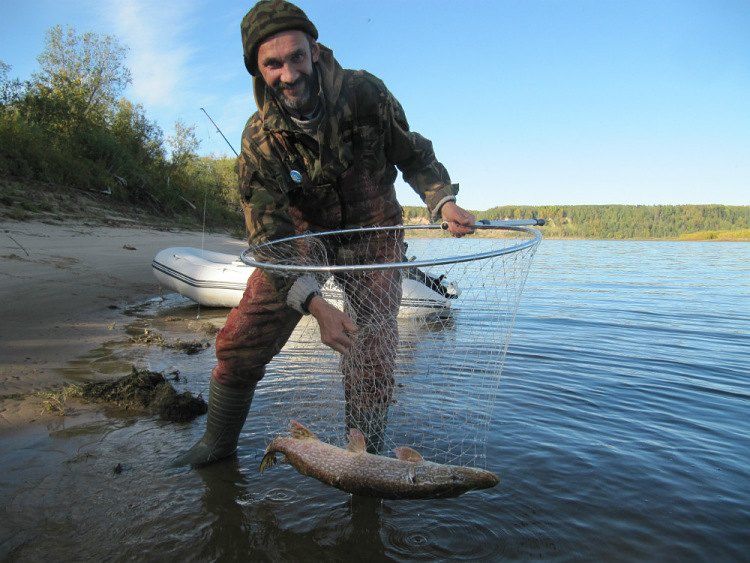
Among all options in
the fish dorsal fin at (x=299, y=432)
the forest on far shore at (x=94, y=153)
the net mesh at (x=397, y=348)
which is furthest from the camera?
the forest on far shore at (x=94, y=153)

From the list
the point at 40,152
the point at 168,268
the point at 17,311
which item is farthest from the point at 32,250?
the point at 40,152

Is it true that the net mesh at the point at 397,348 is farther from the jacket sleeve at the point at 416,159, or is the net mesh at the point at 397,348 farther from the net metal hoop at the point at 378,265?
the jacket sleeve at the point at 416,159

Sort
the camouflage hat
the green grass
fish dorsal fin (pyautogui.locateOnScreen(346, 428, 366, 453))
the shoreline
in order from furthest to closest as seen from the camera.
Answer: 1. the green grass
2. the shoreline
3. the camouflage hat
4. fish dorsal fin (pyautogui.locateOnScreen(346, 428, 366, 453))

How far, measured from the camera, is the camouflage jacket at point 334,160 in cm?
321

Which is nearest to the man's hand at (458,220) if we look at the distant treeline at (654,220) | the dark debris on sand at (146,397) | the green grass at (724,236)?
the dark debris on sand at (146,397)

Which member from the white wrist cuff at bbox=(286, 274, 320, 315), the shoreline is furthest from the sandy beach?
the white wrist cuff at bbox=(286, 274, 320, 315)

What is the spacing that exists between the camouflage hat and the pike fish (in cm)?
214

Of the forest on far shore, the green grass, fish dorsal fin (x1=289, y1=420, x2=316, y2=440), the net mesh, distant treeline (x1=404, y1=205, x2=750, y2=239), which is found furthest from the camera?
distant treeline (x1=404, y1=205, x2=750, y2=239)

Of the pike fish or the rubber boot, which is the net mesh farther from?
the pike fish

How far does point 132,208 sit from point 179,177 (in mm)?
7666

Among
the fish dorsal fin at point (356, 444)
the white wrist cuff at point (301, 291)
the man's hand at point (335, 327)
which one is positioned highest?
the white wrist cuff at point (301, 291)

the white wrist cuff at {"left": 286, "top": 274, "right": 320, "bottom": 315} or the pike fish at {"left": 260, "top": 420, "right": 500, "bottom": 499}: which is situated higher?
the white wrist cuff at {"left": 286, "top": 274, "right": 320, "bottom": 315}

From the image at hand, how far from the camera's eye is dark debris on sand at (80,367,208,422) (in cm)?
463

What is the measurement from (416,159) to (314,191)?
705mm
